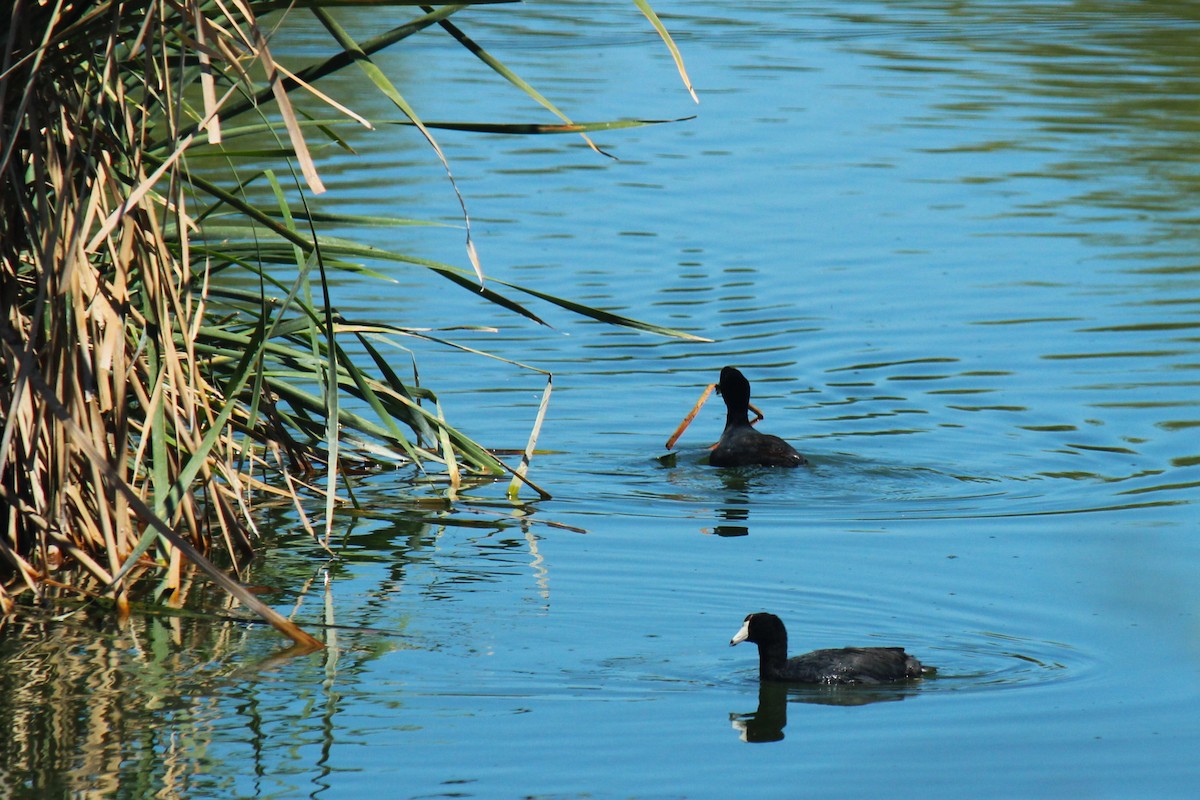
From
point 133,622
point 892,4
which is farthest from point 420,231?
point 892,4

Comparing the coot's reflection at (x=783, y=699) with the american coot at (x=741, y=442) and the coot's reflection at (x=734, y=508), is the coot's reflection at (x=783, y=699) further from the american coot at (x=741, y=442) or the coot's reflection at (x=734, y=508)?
the american coot at (x=741, y=442)

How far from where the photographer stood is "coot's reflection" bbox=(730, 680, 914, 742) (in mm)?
5862

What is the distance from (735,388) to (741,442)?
573mm

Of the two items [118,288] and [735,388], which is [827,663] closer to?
[118,288]

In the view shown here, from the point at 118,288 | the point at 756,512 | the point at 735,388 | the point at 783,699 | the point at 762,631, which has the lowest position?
the point at 756,512

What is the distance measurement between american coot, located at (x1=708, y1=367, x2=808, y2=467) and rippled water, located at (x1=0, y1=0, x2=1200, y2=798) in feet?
0.48

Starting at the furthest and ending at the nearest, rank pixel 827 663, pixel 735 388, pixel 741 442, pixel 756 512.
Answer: pixel 735 388, pixel 741 442, pixel 756 512, pixel 827 663

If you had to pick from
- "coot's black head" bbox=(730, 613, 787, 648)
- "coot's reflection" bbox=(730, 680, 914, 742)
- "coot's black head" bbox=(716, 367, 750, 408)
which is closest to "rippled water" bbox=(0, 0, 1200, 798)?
"coot's reflection" bbox=(730, 680, 914, 742)

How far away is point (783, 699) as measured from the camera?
6.18m

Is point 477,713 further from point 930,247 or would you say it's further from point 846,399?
point 930,247

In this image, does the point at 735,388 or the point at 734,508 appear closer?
the point at 734,508

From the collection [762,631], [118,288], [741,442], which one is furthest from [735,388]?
[118,288]

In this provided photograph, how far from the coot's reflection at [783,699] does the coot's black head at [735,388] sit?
3838mm

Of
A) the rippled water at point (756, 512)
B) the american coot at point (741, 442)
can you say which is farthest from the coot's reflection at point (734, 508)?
the american coot at point (741, 442)
